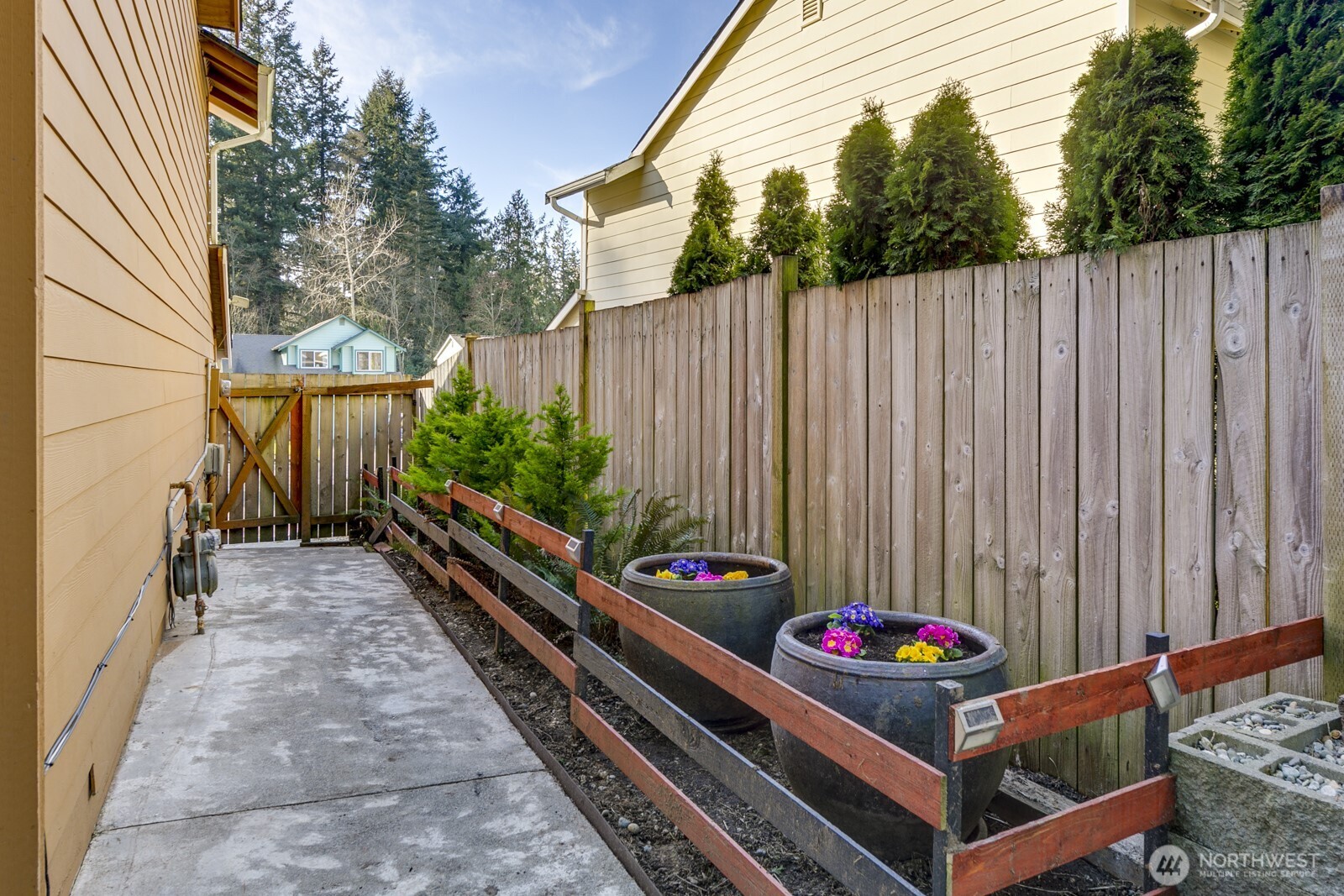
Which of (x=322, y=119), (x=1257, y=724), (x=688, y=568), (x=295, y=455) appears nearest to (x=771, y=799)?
(x=1257, y=724)

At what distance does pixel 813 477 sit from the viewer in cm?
352

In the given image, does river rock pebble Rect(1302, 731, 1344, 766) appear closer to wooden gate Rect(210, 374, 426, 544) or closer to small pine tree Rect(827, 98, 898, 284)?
small pine tree Rect(827, 98, 898, 284)

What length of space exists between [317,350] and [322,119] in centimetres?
1101

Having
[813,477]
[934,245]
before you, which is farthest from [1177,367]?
[813,477]

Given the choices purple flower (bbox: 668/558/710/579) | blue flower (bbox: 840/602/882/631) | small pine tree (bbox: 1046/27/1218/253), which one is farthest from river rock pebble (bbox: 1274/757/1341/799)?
purple flower (bbox: 668/558/710/579)

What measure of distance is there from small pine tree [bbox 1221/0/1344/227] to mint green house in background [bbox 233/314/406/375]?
26.9 m

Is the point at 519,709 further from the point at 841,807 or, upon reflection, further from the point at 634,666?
the point at 841,807

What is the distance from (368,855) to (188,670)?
2278 mm

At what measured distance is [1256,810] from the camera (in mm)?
1679

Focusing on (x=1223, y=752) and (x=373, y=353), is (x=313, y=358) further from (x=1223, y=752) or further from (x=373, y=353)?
(x=1223, y=752)

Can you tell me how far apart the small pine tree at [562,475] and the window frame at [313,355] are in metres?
25.7

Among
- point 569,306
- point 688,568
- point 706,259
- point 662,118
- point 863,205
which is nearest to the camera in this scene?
point 863,205

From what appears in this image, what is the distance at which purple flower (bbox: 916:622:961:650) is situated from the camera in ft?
8.10

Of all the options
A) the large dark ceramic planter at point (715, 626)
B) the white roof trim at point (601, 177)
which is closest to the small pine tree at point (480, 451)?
the large dark ceramic planter at point (715, 626)
